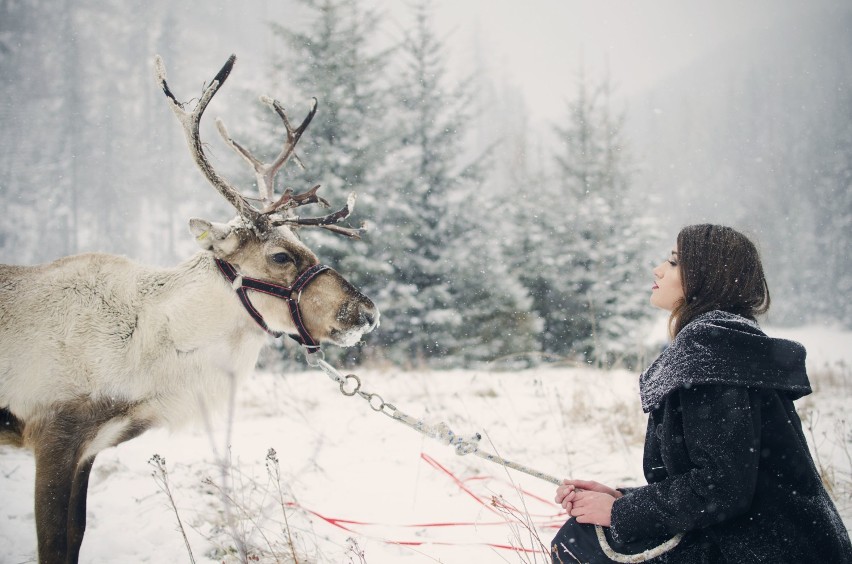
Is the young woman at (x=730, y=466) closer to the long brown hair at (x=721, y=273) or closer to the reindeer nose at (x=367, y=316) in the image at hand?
the long brown hair at (x=721, y=273)

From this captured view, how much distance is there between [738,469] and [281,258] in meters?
2.42

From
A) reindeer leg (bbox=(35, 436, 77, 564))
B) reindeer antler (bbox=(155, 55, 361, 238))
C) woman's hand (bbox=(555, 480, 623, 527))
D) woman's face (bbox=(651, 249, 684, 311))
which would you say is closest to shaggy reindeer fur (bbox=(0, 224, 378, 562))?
reindeer leg (bbox=(35, 436, 77, 564))

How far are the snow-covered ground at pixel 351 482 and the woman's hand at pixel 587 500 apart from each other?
367 millimetres

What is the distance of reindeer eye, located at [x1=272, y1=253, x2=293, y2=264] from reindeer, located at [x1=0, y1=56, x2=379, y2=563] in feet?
0.05

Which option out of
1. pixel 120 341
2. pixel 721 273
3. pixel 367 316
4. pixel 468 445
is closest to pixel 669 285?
pixel 721 273

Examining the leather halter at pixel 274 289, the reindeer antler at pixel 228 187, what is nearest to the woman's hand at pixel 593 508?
the leather halter at pixel 274 289

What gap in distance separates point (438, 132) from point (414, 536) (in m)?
10.1

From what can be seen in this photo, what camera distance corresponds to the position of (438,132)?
11.3m

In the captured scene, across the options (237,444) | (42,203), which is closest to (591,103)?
(237,444)

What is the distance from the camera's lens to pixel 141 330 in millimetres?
2438

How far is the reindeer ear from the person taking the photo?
100 inches

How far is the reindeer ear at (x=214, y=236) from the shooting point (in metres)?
2.55

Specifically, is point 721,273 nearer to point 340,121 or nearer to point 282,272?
point 282,272

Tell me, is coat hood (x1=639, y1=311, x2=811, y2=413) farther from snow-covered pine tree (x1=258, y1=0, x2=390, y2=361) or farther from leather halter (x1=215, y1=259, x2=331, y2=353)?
snow-covered pine tree (x1=258, y1=0, x2=390, y2=361)
